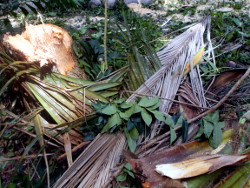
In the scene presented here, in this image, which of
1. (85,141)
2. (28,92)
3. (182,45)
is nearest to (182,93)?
(182,45)

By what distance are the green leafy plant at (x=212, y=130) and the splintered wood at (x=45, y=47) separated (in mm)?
1077

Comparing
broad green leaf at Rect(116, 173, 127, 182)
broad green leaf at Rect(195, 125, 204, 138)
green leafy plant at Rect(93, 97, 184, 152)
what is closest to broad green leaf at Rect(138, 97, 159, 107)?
green leafy plant at Rect(93, 97, 184, 152)

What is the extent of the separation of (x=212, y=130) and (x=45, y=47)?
4.48 ft

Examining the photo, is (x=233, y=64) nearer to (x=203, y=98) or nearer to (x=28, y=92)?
(x=203, y=98)

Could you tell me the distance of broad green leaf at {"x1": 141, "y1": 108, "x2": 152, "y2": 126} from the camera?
150 centimetres

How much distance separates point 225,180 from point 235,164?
0.34 ft

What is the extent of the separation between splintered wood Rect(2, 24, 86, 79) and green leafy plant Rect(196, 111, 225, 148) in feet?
3.53

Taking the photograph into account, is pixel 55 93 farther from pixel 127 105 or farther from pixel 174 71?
pixel 174 71

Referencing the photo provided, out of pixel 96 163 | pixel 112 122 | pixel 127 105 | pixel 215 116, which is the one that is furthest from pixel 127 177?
pixel 215 116

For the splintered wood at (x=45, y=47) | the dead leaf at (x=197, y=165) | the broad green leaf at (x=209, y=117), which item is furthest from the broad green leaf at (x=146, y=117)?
the splintered wood at (x=45, y=47)

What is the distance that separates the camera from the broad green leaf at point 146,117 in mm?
1500

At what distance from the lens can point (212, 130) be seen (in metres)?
1.55

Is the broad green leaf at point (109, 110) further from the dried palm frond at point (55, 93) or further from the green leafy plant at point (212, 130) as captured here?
the green leafy plant at point (212, 130)

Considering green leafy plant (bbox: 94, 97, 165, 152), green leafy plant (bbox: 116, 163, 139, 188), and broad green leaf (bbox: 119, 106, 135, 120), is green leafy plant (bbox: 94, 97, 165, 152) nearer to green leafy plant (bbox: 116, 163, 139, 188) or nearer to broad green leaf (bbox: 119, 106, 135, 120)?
broad green leaf (bbox: 119, 106, 135, 120)
